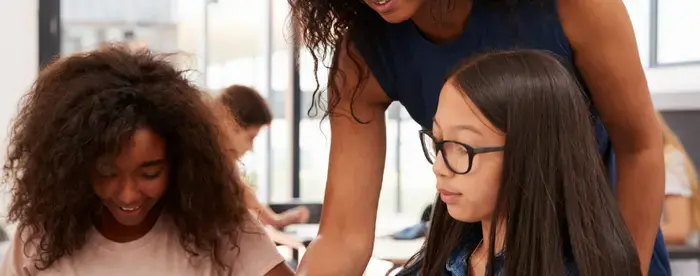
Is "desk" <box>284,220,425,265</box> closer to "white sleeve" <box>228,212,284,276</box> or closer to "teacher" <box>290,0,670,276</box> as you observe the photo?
"white sleeve" <box>228,212,284,276</box>

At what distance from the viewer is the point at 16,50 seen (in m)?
4.13

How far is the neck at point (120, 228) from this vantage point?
1.52 metres

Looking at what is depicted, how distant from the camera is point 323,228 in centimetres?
126

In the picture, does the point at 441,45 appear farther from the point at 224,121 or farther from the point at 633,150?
the point at 224,121

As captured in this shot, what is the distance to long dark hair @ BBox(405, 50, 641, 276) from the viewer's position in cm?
93

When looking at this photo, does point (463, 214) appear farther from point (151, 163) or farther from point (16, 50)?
point (16, 50)

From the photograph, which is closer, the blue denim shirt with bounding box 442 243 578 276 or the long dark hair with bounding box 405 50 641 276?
the long dark hair with bounding box 405 50 641 276

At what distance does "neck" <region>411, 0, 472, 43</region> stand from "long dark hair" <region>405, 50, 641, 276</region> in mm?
142

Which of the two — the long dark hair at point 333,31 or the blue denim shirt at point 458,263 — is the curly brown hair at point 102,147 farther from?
the blue denim shirt at point 458,263

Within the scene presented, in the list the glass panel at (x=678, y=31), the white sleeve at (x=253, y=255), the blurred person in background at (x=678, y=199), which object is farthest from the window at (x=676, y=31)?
the white sleeve at (x=253, y=255)

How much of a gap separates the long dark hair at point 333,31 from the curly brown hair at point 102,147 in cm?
29

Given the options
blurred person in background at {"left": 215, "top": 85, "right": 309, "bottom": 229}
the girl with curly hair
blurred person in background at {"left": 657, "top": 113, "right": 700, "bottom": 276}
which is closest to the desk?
blurred person in background at {"left": 215, "top": 85, "right": 309, "bottom": 229}

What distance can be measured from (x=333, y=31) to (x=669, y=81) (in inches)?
135

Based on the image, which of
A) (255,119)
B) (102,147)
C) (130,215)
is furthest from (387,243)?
(102,147)
